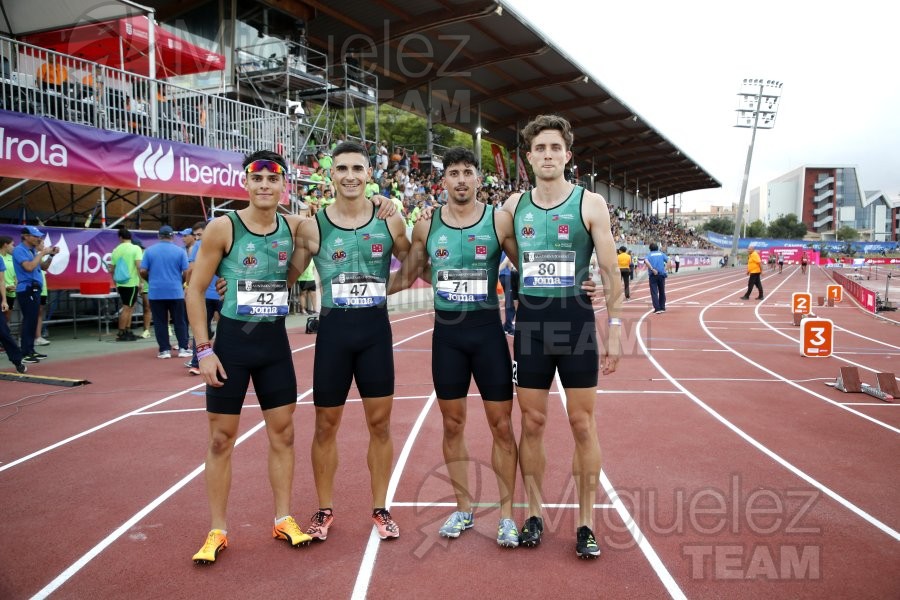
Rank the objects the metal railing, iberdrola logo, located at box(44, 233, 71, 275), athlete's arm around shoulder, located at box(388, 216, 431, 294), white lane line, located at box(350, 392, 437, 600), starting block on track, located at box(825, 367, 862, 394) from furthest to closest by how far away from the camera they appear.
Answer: the metal railing < iberdrola logo, located at box(44, 233, 71, 275) < starting block on track, located at box(825, 367, 862, 394) < athlete's arm around shoulder, located at box(388, 216, 431, 294) < white lane line, located at box(350, 392, 437, 600)

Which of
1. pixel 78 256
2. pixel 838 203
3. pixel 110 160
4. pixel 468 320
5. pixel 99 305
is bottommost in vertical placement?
pixel 99 305

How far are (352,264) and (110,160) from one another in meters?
9.13

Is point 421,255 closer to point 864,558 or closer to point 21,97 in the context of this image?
point 864,558

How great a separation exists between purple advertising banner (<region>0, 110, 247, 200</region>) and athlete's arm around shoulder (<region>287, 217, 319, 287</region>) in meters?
7.88

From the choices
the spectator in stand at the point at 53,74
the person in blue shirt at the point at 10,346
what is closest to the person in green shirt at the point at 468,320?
the person in blue shirt at the point at 10,346

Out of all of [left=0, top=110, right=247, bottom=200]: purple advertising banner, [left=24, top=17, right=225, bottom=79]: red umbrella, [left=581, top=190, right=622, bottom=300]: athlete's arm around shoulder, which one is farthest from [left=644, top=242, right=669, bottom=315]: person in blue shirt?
[left=581, top=190, right=622, bottom=300]: athlete's arm around shoulder

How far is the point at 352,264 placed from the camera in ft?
11.1

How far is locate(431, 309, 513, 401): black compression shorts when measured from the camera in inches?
132

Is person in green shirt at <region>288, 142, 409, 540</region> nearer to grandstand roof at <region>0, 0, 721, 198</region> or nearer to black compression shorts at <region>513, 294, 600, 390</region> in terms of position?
black compression shorts at <region>513, 294, 600, 390</region>

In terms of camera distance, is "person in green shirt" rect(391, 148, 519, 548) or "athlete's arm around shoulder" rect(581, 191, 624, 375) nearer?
"athlete's arm around shoulder" rect(581, 191, 624, 375)

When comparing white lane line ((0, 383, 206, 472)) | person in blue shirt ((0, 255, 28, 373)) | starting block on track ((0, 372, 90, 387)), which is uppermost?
person in blue shirt ((0, 255, 28, 373))

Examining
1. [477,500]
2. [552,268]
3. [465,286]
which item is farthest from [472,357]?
[477,500]

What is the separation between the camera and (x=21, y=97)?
A: 10.2 m

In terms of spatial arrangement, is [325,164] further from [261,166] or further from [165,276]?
[261,166]
